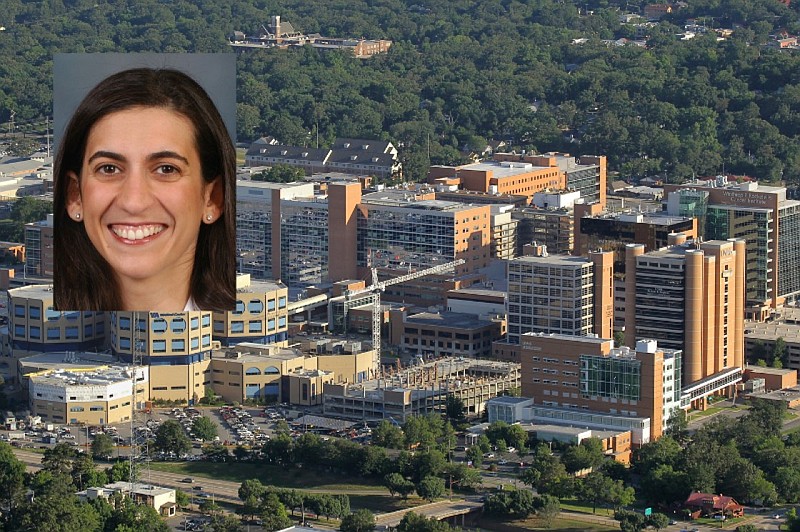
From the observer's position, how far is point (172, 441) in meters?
18.1

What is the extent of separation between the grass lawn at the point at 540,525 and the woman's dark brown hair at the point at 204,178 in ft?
27.4

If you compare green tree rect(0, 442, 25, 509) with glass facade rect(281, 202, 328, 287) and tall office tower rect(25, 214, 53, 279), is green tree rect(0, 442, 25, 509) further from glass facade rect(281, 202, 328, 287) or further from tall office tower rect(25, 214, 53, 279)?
glass facade rect(281, 202, 328, 287)

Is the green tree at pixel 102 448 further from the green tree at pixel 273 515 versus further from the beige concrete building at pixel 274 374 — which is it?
the green tree at pixel 273 515

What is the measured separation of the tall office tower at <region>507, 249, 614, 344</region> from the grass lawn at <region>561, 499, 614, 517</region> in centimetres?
421

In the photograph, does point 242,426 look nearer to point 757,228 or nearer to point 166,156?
point 757,228

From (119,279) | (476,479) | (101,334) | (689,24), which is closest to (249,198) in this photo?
(101,334)

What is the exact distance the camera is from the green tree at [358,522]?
15.7 m

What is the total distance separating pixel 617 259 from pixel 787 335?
6.75 ft

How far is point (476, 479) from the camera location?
17109 millimetres

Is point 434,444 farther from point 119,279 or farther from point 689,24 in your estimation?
point 689,24

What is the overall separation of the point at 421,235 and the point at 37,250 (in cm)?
414

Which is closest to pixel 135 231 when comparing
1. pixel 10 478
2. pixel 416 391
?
pixel 10 478

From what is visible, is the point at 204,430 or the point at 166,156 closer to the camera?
the point at 166,156

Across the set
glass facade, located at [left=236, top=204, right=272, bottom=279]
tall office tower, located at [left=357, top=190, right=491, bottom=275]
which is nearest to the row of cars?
tall office tower, located at [left=357, top=190, right=491, bottom=275]
